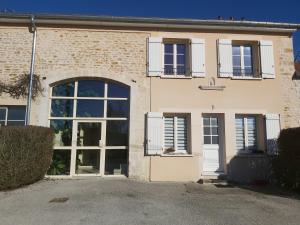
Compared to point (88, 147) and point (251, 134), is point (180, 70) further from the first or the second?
point (88, 147)

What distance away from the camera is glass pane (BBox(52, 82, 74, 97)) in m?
10.2

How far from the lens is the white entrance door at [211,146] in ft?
33.3

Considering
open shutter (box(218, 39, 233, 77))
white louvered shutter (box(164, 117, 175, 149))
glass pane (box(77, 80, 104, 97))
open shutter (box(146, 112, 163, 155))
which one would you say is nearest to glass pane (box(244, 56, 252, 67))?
open shutter (box(218, 39, 233, 77))

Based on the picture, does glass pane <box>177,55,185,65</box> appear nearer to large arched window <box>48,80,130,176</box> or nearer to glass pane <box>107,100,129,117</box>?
large arched window <box>48,80,130,176</box>

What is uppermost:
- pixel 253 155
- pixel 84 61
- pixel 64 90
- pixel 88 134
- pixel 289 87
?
pixel 84 61

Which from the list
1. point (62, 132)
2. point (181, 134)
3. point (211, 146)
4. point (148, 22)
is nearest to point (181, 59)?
point (148, 22)

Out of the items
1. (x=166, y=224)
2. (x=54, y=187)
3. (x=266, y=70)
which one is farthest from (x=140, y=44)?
(x=166, y=224)

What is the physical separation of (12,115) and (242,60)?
7695 mm

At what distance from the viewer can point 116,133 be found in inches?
397

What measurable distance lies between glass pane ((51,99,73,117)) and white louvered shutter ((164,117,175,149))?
303 centimetres

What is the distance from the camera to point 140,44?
34.2 feet

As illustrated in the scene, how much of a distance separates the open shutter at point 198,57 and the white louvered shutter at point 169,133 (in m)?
1.67

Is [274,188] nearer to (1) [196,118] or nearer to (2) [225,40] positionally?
(1) [196,118]

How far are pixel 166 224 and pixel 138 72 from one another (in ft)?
19.5
